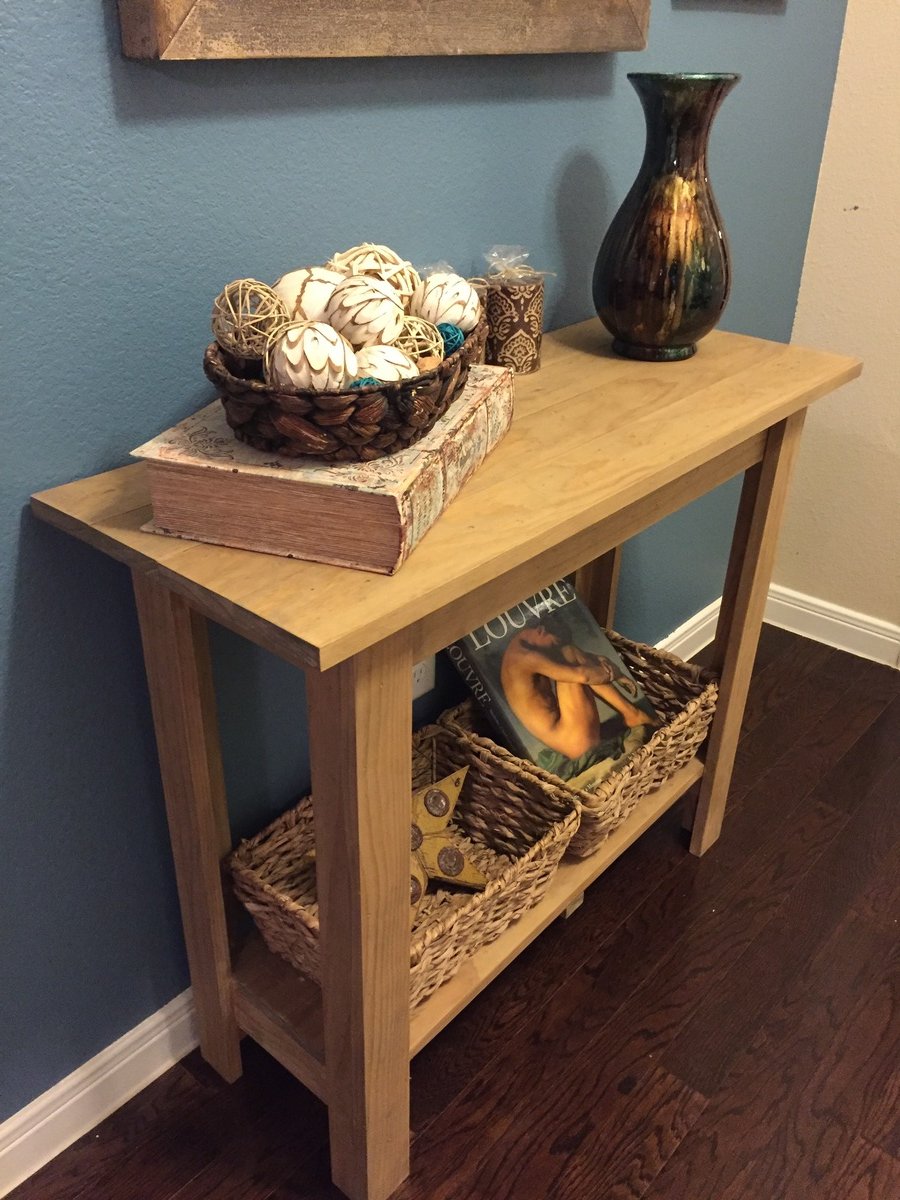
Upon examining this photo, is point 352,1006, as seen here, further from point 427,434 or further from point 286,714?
point 427,434

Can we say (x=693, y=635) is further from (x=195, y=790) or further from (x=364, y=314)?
(x=364, y=314)

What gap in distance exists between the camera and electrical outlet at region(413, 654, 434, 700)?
1.41m

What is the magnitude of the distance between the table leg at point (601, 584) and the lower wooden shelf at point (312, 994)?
517 mm

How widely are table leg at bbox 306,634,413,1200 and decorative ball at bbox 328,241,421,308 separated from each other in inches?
13.6

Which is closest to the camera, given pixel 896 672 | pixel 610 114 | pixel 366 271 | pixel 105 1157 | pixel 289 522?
pixel 289 522

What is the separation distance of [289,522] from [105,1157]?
862 mm

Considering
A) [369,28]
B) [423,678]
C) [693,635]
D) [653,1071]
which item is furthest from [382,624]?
[693,635]

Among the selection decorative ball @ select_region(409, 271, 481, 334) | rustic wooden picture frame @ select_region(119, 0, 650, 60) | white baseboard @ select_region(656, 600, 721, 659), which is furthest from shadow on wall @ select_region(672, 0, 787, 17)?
white baseboard @ select_region(656, 600, 721, 659)

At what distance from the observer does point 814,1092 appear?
1.26m

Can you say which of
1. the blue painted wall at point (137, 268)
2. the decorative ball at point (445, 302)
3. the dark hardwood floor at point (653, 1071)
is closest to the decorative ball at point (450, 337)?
the decorative ball at point (445, 302)

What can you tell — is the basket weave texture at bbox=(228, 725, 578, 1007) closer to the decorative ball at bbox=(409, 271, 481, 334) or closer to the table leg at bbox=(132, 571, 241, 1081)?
the table leg at bbox=(132, 571, 241, 1081)

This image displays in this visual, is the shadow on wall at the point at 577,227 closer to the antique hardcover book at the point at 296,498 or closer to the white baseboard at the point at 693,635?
the antique hardcover book at the point at 296,498

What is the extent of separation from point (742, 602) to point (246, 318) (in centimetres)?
91

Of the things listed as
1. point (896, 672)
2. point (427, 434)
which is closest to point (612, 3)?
point (427, 434)
